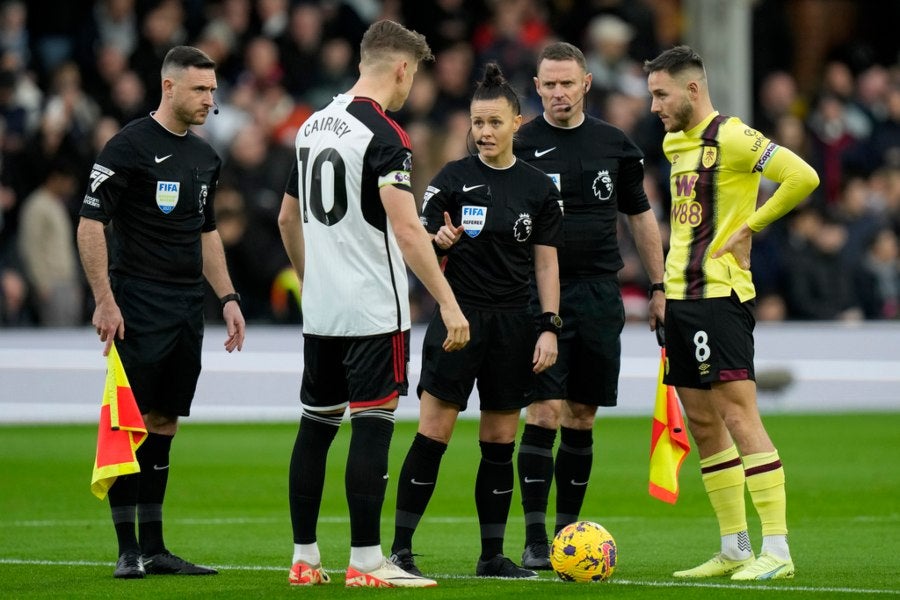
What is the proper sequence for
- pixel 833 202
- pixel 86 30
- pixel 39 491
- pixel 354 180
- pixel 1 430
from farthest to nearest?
pixel 833 202 → pixel 86 30 → pixel 1 430 → pixel 39 491 → pixel 354 180

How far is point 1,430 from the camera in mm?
16688

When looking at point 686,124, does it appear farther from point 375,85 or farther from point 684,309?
point 375,85

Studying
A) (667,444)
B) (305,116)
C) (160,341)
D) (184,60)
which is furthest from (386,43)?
(305,116)

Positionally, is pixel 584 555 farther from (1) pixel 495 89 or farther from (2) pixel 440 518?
(2) pixel 440 518

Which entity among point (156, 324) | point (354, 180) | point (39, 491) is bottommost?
point (39, 491)

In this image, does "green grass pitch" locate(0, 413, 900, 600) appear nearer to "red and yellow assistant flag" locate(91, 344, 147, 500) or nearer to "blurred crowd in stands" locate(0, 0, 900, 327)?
"red and yellow assistant flag" locate(91, 344, 147, 500)

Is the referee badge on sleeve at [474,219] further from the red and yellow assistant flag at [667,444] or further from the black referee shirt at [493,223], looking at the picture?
the red and yellow assistant flag at [667,444]

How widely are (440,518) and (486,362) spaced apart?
120 inches

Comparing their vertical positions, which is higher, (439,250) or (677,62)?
(677,62)

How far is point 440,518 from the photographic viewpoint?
11.2 metres

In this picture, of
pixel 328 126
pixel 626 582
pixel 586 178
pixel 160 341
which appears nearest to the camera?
pixel 328 126

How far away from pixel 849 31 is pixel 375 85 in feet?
69.2

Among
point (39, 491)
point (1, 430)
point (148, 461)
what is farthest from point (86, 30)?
point (148, 461)

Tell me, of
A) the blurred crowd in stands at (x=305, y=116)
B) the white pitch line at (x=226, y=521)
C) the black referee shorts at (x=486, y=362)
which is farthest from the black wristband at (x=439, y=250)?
the blurred crowd in stands at (x=305, y=116)
